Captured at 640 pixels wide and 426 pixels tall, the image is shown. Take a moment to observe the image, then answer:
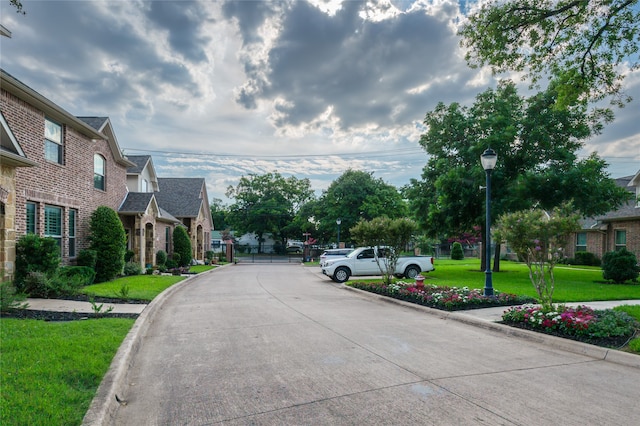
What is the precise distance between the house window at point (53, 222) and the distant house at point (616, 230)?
90.5ft

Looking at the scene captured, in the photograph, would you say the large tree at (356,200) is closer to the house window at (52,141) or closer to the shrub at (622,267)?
the shrub at (622,267)

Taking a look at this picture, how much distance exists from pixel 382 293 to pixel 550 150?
13.7m

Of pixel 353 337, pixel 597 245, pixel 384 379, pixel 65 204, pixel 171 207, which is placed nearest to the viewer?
pixel 384 379

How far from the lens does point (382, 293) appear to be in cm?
1391

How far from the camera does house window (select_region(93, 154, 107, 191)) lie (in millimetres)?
18422

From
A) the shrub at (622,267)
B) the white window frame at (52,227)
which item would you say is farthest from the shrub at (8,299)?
the shrub at (622,267)

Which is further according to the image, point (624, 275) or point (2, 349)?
point (624, 275)

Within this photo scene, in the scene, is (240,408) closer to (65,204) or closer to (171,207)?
(65,204)

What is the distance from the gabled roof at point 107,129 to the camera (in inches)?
723

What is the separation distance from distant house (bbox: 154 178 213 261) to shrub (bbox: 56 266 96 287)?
18.6 m

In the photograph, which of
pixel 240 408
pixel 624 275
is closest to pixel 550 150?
pixel 624 275

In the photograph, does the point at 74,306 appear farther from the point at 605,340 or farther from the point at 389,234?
the point at 605,340

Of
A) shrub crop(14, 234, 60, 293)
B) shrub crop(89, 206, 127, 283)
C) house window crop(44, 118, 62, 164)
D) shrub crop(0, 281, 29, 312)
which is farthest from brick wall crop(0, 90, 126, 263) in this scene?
shrub crop(0, 281, 29, 312)

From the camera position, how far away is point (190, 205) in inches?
1384
